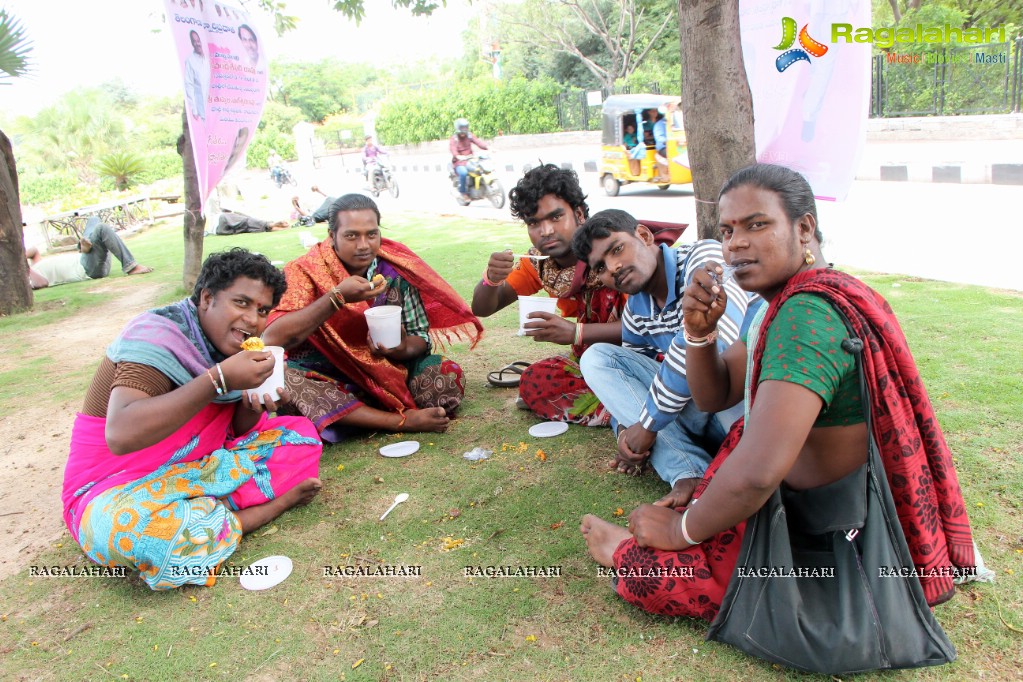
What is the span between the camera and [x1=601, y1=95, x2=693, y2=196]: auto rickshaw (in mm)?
12164

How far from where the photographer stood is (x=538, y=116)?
82.9 feet

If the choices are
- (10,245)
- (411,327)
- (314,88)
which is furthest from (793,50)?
(314,88)

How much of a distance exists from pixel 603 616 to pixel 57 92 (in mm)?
40612

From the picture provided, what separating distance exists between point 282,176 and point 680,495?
914 inches

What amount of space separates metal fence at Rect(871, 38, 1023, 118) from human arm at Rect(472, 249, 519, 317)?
1085 centimetres

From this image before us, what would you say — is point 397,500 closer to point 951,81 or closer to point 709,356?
point 709,356

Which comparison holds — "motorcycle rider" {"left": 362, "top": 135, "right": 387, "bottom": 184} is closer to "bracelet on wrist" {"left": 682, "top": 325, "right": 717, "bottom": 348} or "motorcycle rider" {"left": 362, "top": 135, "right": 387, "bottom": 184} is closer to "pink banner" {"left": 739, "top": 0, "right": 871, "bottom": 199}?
"pink banner" {"left": 739, "top": 0, "right": 871, "bottom": 199}

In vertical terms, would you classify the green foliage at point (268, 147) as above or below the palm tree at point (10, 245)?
above

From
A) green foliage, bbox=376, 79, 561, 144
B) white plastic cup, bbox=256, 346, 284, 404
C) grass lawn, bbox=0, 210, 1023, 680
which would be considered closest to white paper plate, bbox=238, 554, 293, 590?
grass lawn, bbox=0, 210, 1023, 680

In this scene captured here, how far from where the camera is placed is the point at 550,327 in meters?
3.23

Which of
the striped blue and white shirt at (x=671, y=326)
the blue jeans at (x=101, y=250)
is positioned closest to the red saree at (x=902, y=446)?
the striped blue and white shirt at (x=671, y=326)

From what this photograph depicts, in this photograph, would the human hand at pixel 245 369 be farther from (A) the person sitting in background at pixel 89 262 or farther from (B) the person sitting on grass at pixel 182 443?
(A) the person sitting in background at pixel 89 262

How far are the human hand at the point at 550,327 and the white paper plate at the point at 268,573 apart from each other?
1.37 m

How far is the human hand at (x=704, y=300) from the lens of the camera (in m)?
1.91
